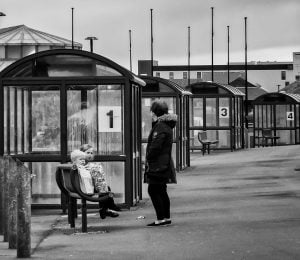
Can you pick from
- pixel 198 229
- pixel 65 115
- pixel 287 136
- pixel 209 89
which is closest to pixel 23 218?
pixel 198 229

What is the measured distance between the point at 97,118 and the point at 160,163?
3437 mm

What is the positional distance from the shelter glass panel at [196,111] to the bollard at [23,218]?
29903mm

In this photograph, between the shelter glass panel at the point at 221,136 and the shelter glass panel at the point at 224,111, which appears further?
the shelter glass panel at the point at 221,136

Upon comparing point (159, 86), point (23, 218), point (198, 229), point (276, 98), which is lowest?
point (198, 229)

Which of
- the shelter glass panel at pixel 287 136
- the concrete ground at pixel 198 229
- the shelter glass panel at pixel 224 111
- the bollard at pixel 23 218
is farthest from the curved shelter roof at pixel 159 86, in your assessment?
the shelter glass panel at pixel 287 136

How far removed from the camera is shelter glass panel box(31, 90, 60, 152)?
16.9 meters

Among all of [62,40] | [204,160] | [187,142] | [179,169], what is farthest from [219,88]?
[62,40]

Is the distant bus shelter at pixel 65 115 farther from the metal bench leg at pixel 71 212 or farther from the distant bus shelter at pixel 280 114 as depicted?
the distant bus shelter at pixel 280 114

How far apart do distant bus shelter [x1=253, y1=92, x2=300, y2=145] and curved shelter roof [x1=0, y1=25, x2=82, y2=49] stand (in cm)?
4588

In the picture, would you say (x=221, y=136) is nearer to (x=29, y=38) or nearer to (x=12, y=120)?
(x=12, y=120)

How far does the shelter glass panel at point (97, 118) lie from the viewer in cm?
1677

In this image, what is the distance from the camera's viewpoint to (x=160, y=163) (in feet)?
44.7

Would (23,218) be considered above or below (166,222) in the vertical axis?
above

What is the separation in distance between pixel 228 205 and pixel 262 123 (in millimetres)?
33282
